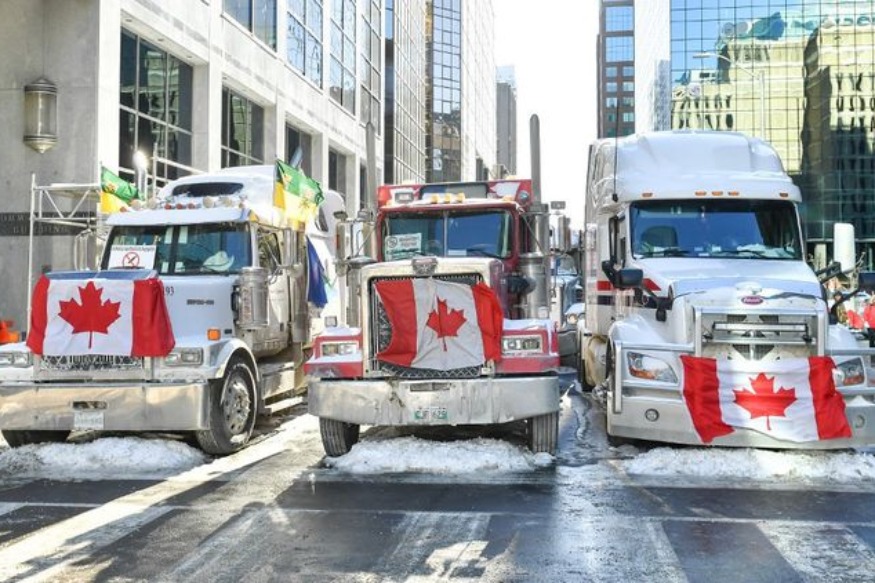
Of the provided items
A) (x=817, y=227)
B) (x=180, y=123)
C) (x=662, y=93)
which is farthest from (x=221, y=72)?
(x=662, y=93)

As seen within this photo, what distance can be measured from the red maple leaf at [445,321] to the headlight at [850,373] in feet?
11.4

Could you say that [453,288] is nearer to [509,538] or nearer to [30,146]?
[509,538]

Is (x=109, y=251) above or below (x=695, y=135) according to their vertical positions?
below

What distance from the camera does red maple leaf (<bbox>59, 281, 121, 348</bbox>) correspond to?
27.8 feet

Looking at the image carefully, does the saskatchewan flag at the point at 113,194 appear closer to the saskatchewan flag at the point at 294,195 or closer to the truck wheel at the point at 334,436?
the saskatchewan flag at the point at 294,195

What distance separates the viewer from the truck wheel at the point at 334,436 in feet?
27.3

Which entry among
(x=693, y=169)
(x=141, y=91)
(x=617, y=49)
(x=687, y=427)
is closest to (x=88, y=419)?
(x=687, y=427)

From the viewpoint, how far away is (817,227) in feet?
221

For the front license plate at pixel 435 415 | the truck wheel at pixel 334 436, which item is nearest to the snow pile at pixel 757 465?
the front license plate at pixel 435 415

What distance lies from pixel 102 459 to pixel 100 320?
4.54ft

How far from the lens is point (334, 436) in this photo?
838cm

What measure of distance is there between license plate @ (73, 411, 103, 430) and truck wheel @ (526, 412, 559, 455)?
168 inches

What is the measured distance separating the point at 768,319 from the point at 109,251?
7262mm

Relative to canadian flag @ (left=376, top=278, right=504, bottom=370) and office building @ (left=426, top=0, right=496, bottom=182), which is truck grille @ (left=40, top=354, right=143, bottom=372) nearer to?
canadian flag @ (left=376, top=278, right=504, bottom=370)
